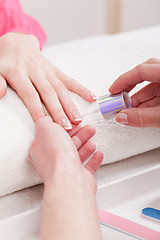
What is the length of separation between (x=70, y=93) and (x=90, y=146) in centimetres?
11

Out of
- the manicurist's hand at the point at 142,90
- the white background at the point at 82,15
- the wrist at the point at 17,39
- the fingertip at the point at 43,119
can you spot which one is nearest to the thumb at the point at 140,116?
the manicurist's hand at the point at 142,90

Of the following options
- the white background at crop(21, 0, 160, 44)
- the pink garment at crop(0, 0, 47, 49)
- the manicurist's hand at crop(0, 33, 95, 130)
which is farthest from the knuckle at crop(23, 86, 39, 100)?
the white background at crop(21, 0, 160, 44)

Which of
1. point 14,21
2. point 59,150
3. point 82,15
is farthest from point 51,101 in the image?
point 82,15

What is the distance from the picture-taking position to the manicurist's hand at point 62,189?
1.04ft

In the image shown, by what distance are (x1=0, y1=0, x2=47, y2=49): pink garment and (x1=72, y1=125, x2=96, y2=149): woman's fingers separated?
1.32ft

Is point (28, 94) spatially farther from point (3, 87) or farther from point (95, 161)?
point (95, 161)

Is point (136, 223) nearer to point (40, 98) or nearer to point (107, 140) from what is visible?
point (107, 140)

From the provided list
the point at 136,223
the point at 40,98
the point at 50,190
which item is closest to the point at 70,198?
the point at 50,190

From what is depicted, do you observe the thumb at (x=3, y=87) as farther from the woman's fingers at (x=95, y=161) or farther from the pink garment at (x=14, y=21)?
the pink garment at (x=14, y=21)

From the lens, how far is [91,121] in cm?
51

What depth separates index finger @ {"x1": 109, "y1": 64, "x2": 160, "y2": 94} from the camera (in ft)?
1.61

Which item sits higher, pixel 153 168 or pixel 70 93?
pixel 70 93

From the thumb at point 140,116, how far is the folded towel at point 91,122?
3 centimetres

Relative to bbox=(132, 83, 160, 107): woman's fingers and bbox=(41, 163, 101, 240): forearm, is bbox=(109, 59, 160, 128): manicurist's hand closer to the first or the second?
bbox=(132, 83, 160, 107): woman's fingers
